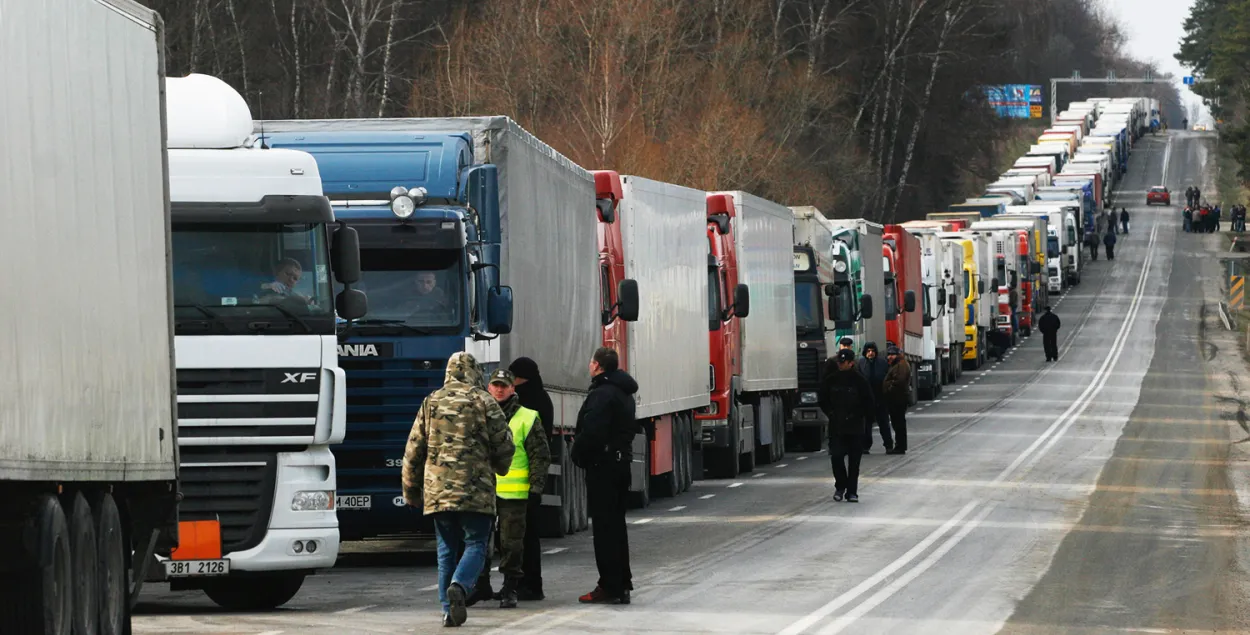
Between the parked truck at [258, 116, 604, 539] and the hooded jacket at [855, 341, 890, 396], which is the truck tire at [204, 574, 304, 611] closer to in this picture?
the parked truck at [258, 116, 604, 539]

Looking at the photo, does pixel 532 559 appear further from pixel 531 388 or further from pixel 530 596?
pixel 531 388

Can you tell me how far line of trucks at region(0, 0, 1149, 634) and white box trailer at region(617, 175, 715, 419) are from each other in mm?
56

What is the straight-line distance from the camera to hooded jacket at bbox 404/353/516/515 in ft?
42.6

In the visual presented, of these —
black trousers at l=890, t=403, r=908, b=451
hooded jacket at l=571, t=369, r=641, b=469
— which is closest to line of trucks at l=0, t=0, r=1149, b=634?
hooded jacket at l=571, t=369, r=641, b=469

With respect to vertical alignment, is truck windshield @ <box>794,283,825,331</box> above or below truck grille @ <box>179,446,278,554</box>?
above

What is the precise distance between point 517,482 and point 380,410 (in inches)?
99.8

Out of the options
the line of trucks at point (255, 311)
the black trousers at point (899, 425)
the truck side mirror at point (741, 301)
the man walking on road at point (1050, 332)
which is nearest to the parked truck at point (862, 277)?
the black trousers at point (899, 425)

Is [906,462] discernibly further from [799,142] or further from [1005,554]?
[799,142]

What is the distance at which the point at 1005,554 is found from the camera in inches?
719

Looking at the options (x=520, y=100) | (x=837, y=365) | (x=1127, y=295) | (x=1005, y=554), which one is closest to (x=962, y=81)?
(x=1127, y=295)

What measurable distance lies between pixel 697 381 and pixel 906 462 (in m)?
5.68

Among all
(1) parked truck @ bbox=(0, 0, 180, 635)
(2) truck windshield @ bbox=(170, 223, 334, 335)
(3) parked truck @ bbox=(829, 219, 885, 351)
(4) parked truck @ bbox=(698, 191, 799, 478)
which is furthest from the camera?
(3) parked truck @ bbox=(829, 219, 885, 351)

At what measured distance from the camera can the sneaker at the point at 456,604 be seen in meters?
12.8

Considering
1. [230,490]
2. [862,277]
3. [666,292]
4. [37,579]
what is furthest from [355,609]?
[862,277]
